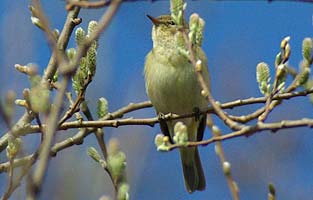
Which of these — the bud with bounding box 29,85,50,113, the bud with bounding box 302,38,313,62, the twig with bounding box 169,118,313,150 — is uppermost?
the bud with bounding box 302,38,313,62

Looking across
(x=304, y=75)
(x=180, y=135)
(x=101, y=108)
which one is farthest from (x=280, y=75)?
(x=101, y=108)

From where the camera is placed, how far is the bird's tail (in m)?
5.59

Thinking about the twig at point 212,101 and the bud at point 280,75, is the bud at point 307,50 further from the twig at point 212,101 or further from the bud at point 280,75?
the twig at point 212,101

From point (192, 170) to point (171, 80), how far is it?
3.51ft

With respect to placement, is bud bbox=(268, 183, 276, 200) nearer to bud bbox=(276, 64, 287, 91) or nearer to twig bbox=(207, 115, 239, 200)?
twig bbox=(207, 115, 239, 200)

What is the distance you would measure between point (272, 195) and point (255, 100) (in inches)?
44.1

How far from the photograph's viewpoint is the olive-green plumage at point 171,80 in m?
4.93

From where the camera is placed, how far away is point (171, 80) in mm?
4992

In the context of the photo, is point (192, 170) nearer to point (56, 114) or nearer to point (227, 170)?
point (227, 170)

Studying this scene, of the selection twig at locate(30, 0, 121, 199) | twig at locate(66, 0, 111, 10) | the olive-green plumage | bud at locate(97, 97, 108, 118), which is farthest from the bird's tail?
twig at locate(30, 0, 121, 199)

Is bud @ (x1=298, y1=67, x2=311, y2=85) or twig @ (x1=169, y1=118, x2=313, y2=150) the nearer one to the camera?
twig @ (x1=169, y1=118, x2=313, y2=150)

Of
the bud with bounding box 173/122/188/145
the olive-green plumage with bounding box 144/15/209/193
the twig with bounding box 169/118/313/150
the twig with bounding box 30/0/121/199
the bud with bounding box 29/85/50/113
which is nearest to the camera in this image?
the twig with bounding box 30/0/121/199

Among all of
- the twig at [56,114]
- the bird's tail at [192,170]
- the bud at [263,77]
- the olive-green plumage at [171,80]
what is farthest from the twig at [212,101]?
the bird's tail at [192,170]

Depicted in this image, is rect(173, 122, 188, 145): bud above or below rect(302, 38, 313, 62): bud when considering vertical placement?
below
